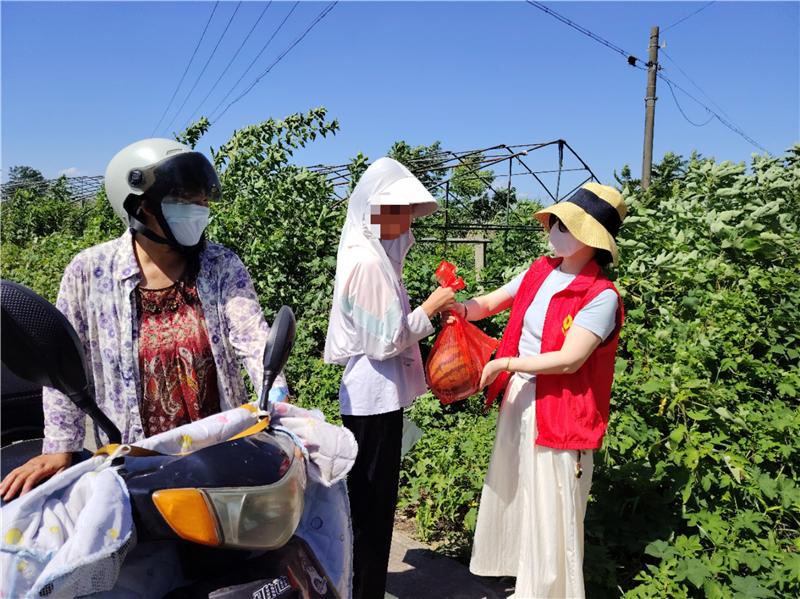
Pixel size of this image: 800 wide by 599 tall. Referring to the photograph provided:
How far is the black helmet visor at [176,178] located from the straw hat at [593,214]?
1420 mm

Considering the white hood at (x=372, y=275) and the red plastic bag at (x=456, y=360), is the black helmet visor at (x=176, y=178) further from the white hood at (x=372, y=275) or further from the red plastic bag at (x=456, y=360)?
the red plastic bag at (x=456, y=360)

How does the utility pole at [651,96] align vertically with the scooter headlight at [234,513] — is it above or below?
above

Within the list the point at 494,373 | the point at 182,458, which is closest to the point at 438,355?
the point at 494,373

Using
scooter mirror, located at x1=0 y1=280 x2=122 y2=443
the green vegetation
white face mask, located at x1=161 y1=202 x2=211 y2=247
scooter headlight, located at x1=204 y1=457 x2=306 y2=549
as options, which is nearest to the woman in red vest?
the green vegetation

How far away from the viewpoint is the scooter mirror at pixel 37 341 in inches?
54.1

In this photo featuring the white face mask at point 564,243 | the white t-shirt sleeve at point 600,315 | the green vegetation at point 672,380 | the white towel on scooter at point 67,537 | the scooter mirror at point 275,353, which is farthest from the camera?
the green vegetation at point 672,380

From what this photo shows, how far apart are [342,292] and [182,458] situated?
1.40 meters

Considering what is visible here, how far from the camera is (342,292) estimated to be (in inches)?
106

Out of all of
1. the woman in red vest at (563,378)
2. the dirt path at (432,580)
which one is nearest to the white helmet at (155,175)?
the woman in red vest at (563,378)

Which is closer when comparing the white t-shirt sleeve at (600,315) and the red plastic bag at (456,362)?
the white t-shirt sleeve at (600,315)

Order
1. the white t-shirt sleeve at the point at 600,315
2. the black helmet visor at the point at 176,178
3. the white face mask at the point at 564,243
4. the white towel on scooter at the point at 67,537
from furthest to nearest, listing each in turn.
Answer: the white face mask at the point at 564,243, the white t-shirt sleeve at the point at 600,315, the black helmet visor at the point at 176,178, the white towel on scooter at the point at 67,537

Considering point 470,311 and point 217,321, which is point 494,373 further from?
point 217,321

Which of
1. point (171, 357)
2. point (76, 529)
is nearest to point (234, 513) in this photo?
point (76, 529)

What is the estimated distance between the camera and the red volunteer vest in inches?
106
